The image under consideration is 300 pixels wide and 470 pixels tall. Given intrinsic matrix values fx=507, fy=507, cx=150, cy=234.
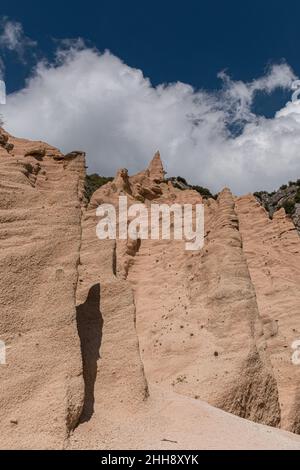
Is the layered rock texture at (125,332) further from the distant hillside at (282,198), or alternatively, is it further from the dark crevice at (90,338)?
the distant hillside at (282,198)

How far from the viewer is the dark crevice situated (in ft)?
28.2

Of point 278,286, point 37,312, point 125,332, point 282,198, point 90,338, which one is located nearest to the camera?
point 37,312

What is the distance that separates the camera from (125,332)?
9.92 meters

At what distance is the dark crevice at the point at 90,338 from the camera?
8.58m

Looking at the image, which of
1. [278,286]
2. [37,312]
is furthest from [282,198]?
[37,312]

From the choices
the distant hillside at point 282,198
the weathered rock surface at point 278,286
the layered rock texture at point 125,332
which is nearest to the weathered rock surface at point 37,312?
the layered rock texture at point 125,332

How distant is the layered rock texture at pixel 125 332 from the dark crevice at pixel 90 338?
0.08ft

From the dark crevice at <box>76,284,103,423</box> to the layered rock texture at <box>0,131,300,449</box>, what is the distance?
0.02 meters

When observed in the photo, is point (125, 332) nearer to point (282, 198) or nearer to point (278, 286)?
point (278, 286)

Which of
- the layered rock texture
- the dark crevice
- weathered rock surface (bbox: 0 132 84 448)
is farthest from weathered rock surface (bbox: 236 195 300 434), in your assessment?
weathered rock surface (bbox: 0 132 84 448)

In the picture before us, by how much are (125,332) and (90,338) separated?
69 centimetres

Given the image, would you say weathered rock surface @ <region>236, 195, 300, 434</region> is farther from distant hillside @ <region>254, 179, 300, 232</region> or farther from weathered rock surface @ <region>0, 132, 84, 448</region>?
distant hillside @ <region>254, 179, 300, 232</region>
